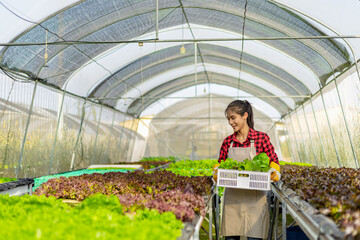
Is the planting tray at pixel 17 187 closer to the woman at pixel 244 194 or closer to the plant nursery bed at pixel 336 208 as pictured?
the woman at pixel 244 194

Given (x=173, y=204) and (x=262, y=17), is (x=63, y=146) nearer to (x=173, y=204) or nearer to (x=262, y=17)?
(x=262, y=17)

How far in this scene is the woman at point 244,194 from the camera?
11.8 feet

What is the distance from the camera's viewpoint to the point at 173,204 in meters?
3.06

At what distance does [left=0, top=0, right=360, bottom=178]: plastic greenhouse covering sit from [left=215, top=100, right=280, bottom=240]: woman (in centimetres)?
313

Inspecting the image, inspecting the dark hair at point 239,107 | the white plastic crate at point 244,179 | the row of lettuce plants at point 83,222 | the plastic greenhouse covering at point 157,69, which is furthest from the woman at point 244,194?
the plastic greenhouse covering at point 157,69

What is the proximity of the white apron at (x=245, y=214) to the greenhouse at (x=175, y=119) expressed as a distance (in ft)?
0.05

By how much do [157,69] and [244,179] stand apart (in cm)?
1106

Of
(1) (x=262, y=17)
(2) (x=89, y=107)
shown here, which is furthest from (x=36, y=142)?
(1) (x=262, y=17)

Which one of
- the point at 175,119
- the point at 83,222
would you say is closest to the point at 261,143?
the point at 83,222

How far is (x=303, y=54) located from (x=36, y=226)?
29.9ft

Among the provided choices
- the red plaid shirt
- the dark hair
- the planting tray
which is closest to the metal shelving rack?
the red plaid shirt

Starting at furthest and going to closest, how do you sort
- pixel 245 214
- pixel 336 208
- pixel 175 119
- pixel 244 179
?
pixel 175 119
pixel 245 214
pixel 244 179
pixel 336 208

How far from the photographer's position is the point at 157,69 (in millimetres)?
14109

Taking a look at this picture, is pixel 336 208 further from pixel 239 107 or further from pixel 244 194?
pixel 239 107
